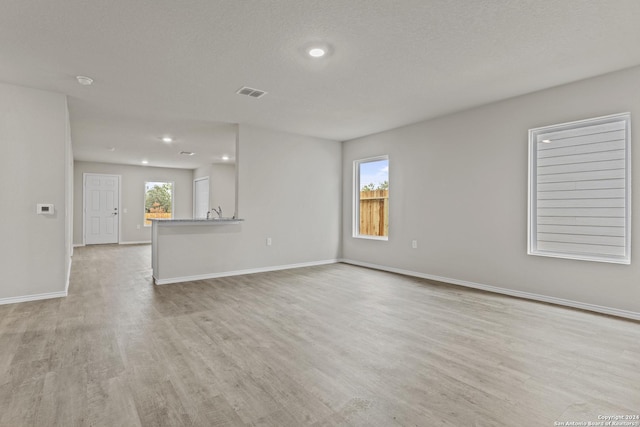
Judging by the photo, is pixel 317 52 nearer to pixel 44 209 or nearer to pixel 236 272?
pixel 44 209

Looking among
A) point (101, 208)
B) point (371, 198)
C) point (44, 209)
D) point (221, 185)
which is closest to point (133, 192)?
point (101, 208)

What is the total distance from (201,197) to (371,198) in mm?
6409

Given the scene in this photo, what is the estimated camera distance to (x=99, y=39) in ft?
8.89

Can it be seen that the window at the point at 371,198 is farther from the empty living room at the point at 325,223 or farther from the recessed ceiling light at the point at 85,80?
the recessed ceiling light at the point at 85,80

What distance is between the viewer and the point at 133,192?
1002cm

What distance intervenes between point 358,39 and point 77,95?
354 centimetres

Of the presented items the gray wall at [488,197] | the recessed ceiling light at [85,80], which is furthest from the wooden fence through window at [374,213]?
the recessed ceiling light at [85,80]

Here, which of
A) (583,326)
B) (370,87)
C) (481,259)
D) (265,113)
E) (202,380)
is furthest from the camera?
(265,113)

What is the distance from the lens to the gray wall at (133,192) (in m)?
9.16

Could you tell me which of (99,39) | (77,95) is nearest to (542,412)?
(99,39)

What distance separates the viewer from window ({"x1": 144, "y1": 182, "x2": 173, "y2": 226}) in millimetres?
10320

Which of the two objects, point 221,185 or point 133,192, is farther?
point 133,192

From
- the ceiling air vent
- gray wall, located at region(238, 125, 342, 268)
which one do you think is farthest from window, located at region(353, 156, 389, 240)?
the ceiling air vent

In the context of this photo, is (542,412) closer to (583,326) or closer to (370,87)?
(583,326)
